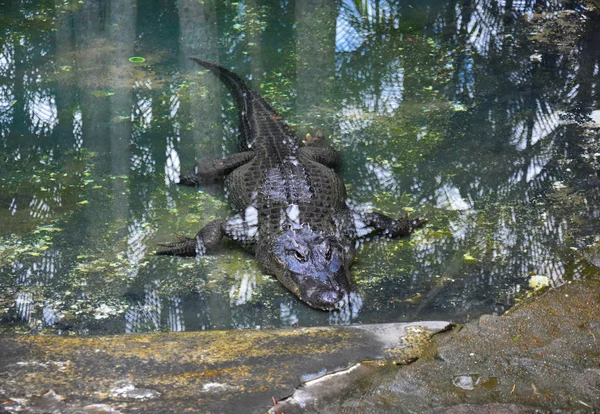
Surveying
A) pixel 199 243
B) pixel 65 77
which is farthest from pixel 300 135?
pixel 65 77

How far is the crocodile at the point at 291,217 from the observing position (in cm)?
387

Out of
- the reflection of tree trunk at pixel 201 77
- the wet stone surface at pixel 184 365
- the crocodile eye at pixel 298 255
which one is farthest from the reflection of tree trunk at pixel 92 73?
the wet stone surface at pixel 184 365

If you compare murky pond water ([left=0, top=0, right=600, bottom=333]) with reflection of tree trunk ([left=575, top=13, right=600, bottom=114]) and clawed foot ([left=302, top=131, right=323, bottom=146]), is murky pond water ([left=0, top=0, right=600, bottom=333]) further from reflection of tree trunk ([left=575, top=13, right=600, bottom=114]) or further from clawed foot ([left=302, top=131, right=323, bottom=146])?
clawed foot ([left=302, top=131, right=323, bottom=146])

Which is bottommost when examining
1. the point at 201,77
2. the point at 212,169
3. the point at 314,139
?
the point at 212,169

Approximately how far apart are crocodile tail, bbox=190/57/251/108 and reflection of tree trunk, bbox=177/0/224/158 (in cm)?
6

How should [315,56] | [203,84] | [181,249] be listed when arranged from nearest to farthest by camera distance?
[181,249] < [203,84] < [315,56]

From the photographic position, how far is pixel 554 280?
12.2 ft

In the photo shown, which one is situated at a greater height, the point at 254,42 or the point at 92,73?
the point at 254,42

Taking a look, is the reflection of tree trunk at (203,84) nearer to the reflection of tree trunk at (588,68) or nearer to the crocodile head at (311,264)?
the crocodile head at (311,264)

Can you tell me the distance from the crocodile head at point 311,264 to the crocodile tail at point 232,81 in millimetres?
1922

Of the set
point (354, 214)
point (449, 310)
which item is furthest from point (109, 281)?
point (449, 310)

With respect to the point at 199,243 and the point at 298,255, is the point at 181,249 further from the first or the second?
the point at 298,255

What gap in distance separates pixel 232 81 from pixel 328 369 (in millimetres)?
3873

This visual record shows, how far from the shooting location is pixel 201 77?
247 inches
